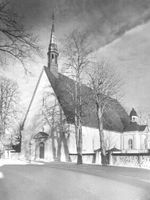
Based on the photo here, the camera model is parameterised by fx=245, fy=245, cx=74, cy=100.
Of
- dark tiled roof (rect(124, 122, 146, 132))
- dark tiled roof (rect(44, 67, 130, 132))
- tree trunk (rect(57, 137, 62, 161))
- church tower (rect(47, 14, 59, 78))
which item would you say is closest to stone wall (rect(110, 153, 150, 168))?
dark tiled roof (rect(44, 67, 130, 132))

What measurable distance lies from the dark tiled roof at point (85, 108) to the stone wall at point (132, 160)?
5544 mm

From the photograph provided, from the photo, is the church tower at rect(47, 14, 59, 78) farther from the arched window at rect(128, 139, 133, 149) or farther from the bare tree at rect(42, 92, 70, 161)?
the arched window at rect(128, 139, 133, 149)

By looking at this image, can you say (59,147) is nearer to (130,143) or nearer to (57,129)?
(57,129)

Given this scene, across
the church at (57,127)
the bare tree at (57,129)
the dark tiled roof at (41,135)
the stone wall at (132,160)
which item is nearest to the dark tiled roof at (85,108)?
the church at (57,127)

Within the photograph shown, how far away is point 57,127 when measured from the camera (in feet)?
113

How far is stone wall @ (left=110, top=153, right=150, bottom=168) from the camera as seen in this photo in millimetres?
21188

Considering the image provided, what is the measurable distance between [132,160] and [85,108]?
8.05 m

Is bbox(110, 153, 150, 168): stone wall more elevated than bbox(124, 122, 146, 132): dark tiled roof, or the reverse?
bbox(124, 122, 146, 132): dark tiled roof

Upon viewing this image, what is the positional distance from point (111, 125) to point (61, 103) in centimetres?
1462

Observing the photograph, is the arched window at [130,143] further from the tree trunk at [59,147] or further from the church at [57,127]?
the tree trunk at [59,147]

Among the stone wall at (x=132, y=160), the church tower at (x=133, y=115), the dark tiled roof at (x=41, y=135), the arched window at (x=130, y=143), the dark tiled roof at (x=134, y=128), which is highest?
the church tower at (x=133, y=115)

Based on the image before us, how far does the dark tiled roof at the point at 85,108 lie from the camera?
90.4 feet

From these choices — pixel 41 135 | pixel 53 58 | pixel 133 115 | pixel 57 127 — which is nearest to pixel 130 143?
pixel 133 115

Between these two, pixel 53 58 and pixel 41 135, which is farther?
pixel 53 58
